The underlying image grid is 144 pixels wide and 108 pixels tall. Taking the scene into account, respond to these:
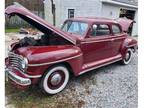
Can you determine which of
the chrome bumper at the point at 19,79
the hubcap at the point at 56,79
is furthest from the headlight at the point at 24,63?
the hubcap at the point at 56,79

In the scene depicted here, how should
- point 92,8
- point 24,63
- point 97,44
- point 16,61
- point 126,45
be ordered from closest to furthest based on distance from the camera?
point 24,63 < point 16,61 < point 97,44 < point 126,45 < point 92,8

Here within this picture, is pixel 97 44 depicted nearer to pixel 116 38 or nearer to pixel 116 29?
pixel 116 38

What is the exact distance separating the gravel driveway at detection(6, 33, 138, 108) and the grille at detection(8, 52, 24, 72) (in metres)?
0.65

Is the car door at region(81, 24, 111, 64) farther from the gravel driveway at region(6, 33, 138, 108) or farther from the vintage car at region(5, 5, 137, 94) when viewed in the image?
the gravel driveway at region(6, 33, 138, 108)

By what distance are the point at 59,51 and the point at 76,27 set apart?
1216 millimetres

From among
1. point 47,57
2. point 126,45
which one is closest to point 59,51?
point 47,57

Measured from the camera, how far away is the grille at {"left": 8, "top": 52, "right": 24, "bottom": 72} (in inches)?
133

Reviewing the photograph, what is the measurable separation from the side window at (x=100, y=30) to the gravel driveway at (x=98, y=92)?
111cm

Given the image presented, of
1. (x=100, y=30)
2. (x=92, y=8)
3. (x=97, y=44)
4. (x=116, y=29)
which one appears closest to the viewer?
(x=97, y=44)

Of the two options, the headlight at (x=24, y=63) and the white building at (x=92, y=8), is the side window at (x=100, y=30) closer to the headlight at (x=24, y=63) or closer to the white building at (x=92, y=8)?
the headlight at (x=24, y=63)

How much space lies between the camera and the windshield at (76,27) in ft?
14.4

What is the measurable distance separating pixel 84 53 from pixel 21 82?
1675 mm

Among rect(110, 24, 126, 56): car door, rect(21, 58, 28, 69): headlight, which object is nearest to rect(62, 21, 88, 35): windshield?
rect(110, 24, 126, 56): car door

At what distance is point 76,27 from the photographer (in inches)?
180
